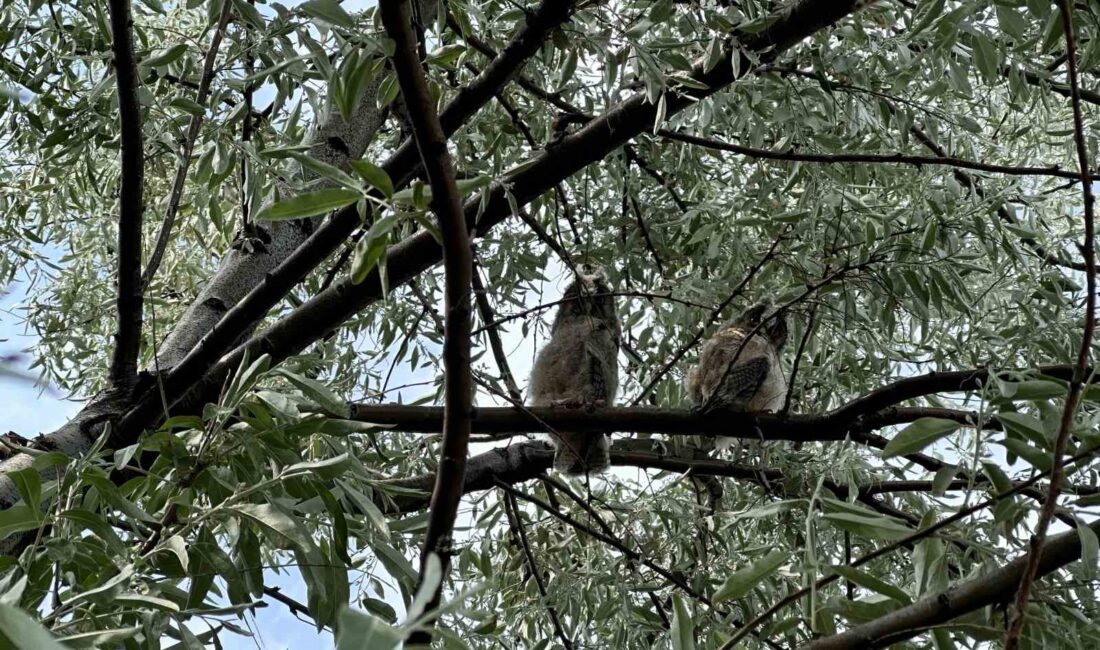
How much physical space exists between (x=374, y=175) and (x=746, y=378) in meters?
2.50

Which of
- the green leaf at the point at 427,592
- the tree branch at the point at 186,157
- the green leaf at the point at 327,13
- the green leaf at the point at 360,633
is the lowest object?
the green leaf at the point at 360,633

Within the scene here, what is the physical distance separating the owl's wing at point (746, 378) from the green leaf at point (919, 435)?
6.10 feet

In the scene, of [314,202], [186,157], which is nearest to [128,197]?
[186,157]

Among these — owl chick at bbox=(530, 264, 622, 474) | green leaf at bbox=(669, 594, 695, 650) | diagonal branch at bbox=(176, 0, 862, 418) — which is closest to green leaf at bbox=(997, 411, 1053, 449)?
green leaf at bbox=(669, 594, 695, 650)

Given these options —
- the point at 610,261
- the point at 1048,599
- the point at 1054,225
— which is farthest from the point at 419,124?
the point at 1054,225

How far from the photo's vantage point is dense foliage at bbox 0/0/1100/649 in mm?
1400

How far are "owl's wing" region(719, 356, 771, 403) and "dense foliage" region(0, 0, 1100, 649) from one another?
0.19 meters

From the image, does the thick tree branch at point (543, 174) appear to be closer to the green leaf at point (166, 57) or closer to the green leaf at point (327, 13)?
the green leaf at point (166, 57)

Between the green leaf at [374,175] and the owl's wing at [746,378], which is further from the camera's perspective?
the owl's wing at [746,378]

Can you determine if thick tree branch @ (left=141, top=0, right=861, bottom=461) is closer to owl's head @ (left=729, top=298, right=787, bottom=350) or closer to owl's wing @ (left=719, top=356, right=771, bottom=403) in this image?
owl's wing @ (left=719, top=356, right=771, bottom=403)

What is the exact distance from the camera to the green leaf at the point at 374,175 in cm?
102

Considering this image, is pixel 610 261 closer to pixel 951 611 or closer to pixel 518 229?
pixel 518 229

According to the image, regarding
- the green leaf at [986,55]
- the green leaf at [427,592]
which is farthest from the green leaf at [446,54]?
the green leaf at [986,55]

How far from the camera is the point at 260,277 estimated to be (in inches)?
114
